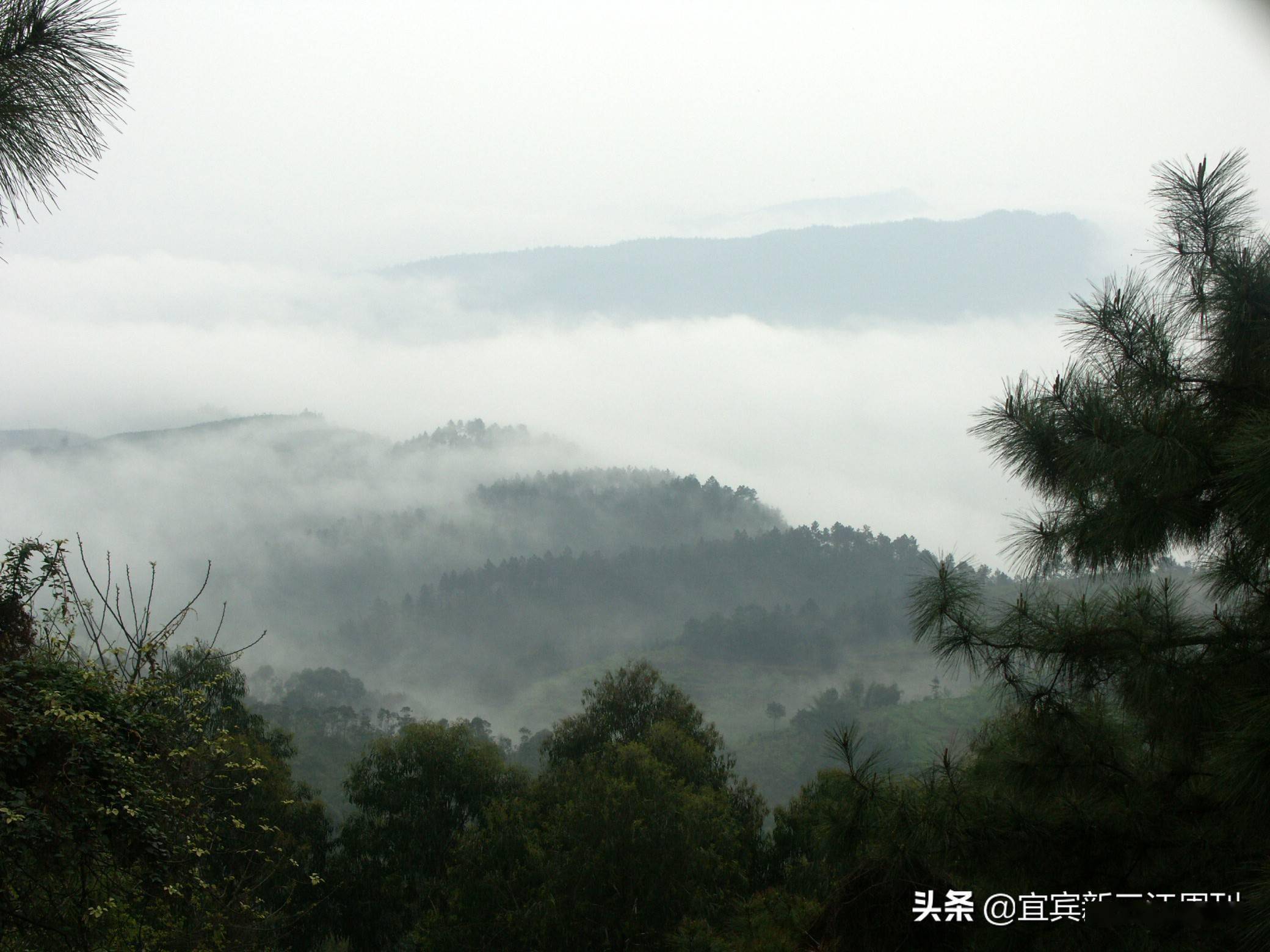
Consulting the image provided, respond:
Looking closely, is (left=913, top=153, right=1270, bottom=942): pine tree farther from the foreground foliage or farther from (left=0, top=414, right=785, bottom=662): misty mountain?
(left=0, top=414, right=785, bottom=662): misty mountain

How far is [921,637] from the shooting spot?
18.7 ft

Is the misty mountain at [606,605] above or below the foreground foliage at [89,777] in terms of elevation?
above

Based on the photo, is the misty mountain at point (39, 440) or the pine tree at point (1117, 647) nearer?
the pine tree at point (1117, 647)

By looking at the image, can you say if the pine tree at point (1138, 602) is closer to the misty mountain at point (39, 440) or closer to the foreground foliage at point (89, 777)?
the foreground foliage at point (89, 777)

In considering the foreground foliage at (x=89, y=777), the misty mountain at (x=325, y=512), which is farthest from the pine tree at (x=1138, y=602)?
the misty mountain at (x=325, y=512)

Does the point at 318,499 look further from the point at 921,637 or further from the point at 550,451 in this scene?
the point at 921,637

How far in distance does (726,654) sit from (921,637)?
98.0m

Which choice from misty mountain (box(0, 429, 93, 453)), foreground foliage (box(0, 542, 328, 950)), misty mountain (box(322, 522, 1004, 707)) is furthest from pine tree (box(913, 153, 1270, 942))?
misty mountain (box(0, 429, 93, 453))

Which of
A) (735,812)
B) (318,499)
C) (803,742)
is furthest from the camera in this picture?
(318,499)

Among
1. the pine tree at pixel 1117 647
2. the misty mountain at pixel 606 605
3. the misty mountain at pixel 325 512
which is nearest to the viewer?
the pine tree at pixel 1117 647

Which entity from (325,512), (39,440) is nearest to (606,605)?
(325,512)

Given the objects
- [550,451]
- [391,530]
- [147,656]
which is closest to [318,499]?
[391,530]

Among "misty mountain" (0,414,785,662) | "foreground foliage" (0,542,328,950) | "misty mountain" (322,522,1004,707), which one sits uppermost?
"misty mountain" (0,414,785,662)

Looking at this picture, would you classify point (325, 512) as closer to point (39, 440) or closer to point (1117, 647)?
point (39, 440)
